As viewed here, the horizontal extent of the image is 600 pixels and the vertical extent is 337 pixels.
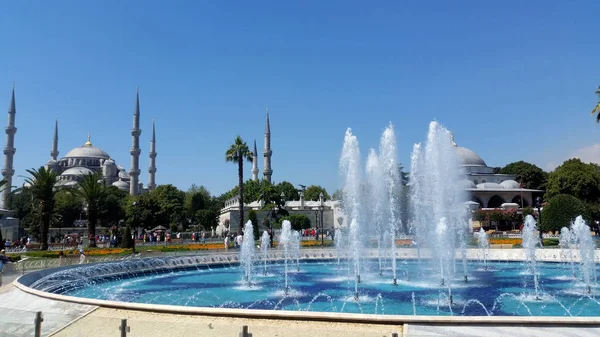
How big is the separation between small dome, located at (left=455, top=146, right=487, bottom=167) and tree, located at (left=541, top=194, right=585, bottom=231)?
34.6 meters

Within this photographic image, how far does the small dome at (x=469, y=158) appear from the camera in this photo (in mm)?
65125

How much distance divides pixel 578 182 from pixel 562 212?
69.5 feet

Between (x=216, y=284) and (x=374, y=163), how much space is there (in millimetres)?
13325

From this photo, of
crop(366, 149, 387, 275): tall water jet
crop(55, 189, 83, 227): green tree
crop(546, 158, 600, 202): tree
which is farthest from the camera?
crop(55, 189, 83, 227): green tree

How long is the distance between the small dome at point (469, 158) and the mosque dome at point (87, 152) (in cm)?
6520

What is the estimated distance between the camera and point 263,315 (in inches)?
259

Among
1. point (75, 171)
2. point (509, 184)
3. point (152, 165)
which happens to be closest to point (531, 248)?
point (509, 184)

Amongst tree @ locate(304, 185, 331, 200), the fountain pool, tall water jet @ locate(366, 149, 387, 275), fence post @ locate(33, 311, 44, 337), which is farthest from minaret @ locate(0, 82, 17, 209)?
fence post @ locate(33, 311, 44, 337)

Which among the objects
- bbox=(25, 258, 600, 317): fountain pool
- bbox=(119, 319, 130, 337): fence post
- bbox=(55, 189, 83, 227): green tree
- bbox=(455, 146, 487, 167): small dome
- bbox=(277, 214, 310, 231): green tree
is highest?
bbox=(455, 146, 487, 167): small dome

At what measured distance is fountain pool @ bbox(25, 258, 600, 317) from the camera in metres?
10.2

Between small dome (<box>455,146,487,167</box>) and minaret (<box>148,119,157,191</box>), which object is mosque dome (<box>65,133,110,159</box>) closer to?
minaret (<box>148,119,157,191</box>)

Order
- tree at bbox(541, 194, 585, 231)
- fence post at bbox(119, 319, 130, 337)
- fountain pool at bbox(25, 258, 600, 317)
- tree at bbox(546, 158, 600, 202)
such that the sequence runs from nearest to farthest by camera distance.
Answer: fence post at bbox(119, 319, 130, 337)
fountain pool at bbox(25, 258, 600, 317)
tree at bbox(541, 194, 585, 231)
tree at bbox(546, 158, 600, 202)

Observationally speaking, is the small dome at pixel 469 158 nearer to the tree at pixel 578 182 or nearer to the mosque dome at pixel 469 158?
the mosque dome at pixel 469 158

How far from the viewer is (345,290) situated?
1290cm
